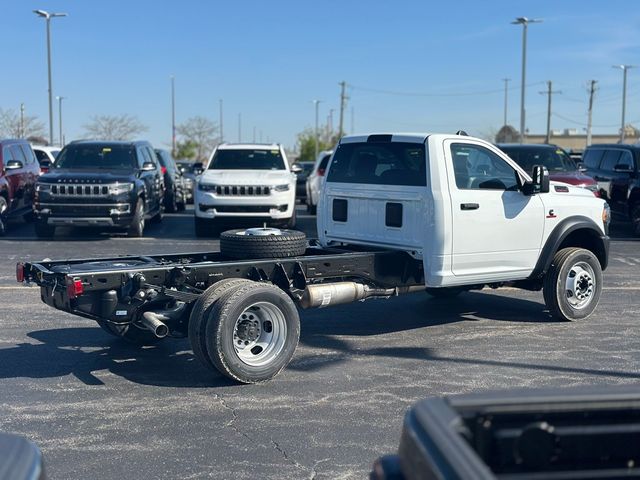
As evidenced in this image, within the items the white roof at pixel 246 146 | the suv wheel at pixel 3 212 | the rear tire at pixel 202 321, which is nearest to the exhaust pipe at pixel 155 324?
the rear tire at pixel 202 321

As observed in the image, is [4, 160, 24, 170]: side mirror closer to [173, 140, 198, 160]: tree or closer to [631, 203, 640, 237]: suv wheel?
[631, 203, 640, 237]: suv wheel

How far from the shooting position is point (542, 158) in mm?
17281

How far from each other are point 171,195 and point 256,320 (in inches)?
641

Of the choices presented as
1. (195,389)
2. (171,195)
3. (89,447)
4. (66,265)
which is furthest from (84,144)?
(89,447)

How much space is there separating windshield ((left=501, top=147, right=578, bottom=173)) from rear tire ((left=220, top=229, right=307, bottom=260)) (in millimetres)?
10464

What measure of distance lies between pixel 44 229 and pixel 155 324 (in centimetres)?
1045

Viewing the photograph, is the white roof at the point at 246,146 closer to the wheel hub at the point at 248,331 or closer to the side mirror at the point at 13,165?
the side mirror at the point at 13,165

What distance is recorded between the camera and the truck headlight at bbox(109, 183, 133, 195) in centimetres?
1551

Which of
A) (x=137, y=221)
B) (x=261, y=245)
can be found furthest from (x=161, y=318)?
(x=137, y=221)

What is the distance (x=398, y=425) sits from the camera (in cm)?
557

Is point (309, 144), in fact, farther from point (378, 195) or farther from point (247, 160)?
point (378, 195)

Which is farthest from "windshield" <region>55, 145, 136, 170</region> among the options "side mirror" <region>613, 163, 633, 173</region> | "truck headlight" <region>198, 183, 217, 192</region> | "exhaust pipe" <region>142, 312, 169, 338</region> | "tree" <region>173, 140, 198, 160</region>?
"tree" <region>173, 140, 198, 160</region>

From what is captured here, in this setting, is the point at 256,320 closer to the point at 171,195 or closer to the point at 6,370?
the point at 6,370

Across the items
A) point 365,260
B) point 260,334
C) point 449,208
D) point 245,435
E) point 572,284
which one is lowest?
point 245,435
